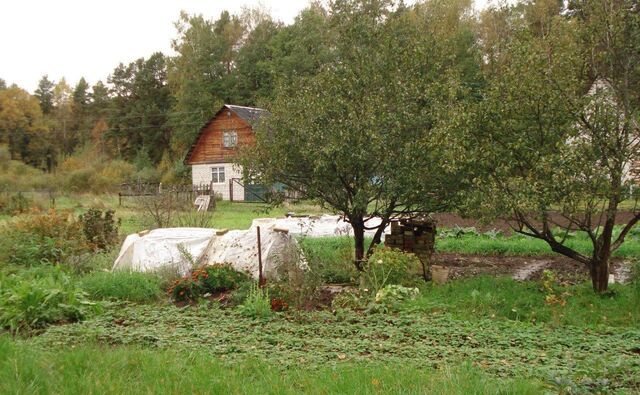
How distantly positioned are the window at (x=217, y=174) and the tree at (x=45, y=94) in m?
38.9

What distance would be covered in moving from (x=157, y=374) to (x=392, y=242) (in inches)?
313

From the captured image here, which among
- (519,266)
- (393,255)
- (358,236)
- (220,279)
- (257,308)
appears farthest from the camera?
(519,266)

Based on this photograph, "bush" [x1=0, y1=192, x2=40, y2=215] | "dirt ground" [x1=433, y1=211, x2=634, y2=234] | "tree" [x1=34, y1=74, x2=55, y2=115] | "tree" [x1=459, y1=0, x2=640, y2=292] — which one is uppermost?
"tree" [x1=34, y1=74, x2=55, y2=115]

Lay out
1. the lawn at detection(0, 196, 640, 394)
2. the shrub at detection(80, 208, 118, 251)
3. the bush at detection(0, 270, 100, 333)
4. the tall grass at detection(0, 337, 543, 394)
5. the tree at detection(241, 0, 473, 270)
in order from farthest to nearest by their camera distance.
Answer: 1. the shrub at detection(80, 208, 118, 251)
2. the tree at detection(241, 0, 473, 270)
3. the bush at detection(0, 270, 100, 333)
4. the lawn at detection(0, 196, 640, 394)
5. the tall grass at detection(0, 337, 543, 394)

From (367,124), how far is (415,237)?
8.35 ft

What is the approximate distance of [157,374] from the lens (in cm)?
470

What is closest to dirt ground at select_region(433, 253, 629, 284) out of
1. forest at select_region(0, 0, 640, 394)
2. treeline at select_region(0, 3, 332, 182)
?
forest at select_region(0, 0, 640, 394)

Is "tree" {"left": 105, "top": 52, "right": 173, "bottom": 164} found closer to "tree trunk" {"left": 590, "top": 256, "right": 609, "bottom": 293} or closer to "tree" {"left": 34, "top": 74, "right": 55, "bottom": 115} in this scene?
"tree" {"left": 34, "top": 74, "right": 55, "bottom": 115}

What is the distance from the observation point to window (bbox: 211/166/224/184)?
149ft

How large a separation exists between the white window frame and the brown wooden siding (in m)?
0.53

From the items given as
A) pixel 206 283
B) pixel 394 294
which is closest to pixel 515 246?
pixel 394 294

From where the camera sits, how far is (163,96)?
6619 centimetres

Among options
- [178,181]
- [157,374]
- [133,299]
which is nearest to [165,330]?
[157,374]

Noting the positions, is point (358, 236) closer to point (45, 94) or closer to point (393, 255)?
point (393, 255)
